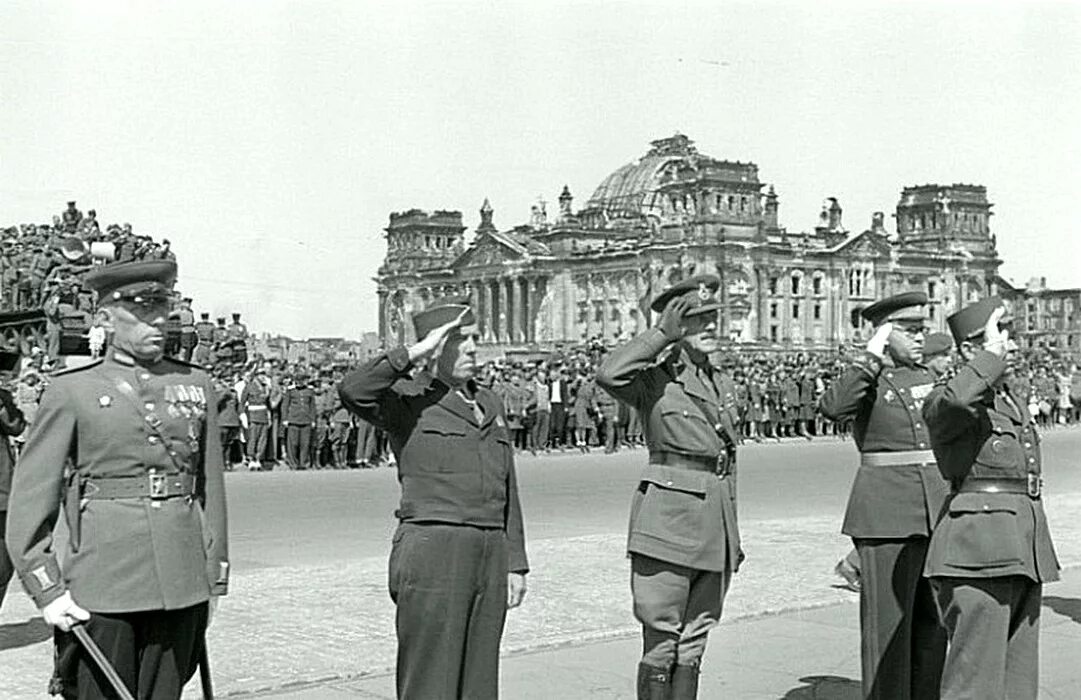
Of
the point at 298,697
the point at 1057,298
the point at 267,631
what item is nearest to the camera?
the point at 298,697

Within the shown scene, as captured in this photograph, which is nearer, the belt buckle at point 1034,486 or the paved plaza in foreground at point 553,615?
the belt buckle at point 1034,486

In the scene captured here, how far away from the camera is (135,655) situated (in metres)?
5.48

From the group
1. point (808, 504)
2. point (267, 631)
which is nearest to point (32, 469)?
point (267, 631)

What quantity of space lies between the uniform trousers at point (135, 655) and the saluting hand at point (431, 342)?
134 cm

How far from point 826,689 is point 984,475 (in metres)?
2.03

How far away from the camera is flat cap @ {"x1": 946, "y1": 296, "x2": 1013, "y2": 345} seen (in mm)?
6859

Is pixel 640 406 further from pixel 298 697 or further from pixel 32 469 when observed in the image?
pixel 32 469

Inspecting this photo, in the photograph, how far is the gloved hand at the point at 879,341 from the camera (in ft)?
24.5

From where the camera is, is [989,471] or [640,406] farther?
[640,406]

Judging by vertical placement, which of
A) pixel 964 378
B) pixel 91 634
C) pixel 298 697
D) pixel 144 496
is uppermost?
pixel 964 378

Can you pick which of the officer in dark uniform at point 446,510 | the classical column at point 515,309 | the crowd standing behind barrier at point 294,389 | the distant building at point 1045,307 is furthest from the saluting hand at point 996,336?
the classical column at point 515,309

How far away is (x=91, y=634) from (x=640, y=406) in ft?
9.09

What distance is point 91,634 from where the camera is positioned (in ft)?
17.7

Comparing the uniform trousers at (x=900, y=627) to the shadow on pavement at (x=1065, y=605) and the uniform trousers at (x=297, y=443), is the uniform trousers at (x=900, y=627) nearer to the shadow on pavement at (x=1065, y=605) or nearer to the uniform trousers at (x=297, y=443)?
the shadow on pavement at (x=1065, y=605)
